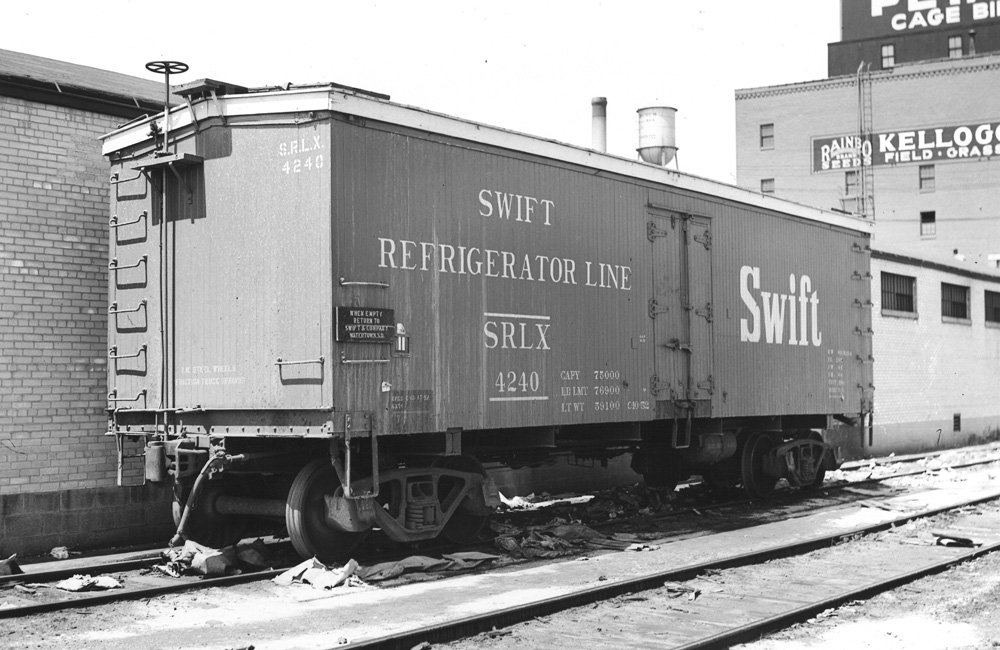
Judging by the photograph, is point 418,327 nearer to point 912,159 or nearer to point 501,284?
point 501,284

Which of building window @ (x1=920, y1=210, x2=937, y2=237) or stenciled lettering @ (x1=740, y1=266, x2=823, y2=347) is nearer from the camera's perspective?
stenciled lettering @ (x1=740, y1=266, x2=823, y2=347)

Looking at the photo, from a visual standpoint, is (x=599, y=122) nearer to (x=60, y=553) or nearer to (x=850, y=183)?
(x=60, y=553)

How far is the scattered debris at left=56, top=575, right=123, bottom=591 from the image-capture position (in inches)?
330

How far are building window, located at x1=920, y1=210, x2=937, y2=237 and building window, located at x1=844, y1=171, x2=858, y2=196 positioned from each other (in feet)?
9.46

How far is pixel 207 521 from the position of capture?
9922mm

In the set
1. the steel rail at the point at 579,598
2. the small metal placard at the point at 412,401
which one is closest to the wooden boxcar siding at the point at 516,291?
the small metal placard at the point at 412,401

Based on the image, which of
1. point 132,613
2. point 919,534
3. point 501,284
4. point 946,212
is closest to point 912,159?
point 946,212

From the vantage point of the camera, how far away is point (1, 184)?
33.0ft

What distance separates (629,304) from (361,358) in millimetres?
4075

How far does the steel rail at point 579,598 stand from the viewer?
668 cm

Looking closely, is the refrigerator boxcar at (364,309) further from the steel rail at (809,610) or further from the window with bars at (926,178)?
the window with bars at (926,178)

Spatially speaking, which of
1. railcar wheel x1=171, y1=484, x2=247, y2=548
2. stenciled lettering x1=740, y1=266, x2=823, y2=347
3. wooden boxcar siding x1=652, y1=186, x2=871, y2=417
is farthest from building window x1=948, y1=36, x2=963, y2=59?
railcar wheel x1=171, y1=484, x2=247, y2=548

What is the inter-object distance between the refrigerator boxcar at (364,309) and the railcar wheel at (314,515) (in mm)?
18

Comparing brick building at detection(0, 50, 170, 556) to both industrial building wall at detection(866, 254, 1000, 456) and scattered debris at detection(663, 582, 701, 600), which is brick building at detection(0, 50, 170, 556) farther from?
industrial building wall at detection(866, 254, 1000, 456)
